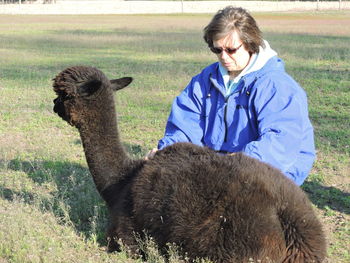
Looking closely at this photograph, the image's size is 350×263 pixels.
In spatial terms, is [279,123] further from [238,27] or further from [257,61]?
[238,27]

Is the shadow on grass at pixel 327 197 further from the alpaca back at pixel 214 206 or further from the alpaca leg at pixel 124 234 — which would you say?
the alpaca leg at pixel 124 234

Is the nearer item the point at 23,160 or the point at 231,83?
the point at 231,83

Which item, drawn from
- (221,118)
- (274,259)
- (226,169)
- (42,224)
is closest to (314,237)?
(274,259)

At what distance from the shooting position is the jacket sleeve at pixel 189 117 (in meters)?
5.35

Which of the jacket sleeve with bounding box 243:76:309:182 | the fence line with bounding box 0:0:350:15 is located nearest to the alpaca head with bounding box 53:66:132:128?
the jacket sleeve with bounding box 243:76:309:182

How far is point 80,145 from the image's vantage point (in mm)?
8648

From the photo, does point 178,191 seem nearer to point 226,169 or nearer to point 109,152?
point 226,169

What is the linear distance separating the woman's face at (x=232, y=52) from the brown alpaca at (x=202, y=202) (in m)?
0.89

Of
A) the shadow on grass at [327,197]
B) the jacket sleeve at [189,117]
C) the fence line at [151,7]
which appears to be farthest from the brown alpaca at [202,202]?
the fence line at [151,7]

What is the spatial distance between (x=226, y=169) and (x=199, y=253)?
2.12 feet

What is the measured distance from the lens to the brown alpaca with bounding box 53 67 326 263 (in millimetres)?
3814

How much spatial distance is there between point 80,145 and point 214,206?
5045 mm

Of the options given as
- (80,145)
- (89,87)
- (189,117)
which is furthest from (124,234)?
(80,145)

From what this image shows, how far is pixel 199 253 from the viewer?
399 cm
